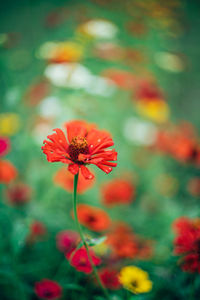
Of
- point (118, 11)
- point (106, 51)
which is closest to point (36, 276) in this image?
point (106, 51)

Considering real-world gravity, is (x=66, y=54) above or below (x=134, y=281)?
above

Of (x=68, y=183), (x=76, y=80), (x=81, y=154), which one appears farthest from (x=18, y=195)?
(x=81, y=154)

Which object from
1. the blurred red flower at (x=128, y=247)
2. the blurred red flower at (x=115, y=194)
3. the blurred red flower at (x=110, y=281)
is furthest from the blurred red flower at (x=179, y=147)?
the blurred red flower at (x=110, y=281)

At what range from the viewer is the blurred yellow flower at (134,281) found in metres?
0.53

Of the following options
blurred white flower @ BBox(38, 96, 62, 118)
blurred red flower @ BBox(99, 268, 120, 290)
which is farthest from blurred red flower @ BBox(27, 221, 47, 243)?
blurred white flower @ BBox(38, 96, 62, 118)

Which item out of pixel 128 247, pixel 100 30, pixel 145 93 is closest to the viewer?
pixel 128 247

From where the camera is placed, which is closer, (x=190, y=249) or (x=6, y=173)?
(x=190, y=249)

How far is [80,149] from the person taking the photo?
52 cm

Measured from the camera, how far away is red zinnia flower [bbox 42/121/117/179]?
44cm

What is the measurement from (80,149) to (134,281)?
1.16 ft

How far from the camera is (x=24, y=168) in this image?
135 cm

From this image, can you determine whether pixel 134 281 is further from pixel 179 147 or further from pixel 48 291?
pixel 179 147

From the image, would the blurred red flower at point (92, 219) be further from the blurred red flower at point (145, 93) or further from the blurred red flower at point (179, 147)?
the blurred red flower at point (145, 93)

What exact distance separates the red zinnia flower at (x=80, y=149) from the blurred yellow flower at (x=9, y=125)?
737mm
